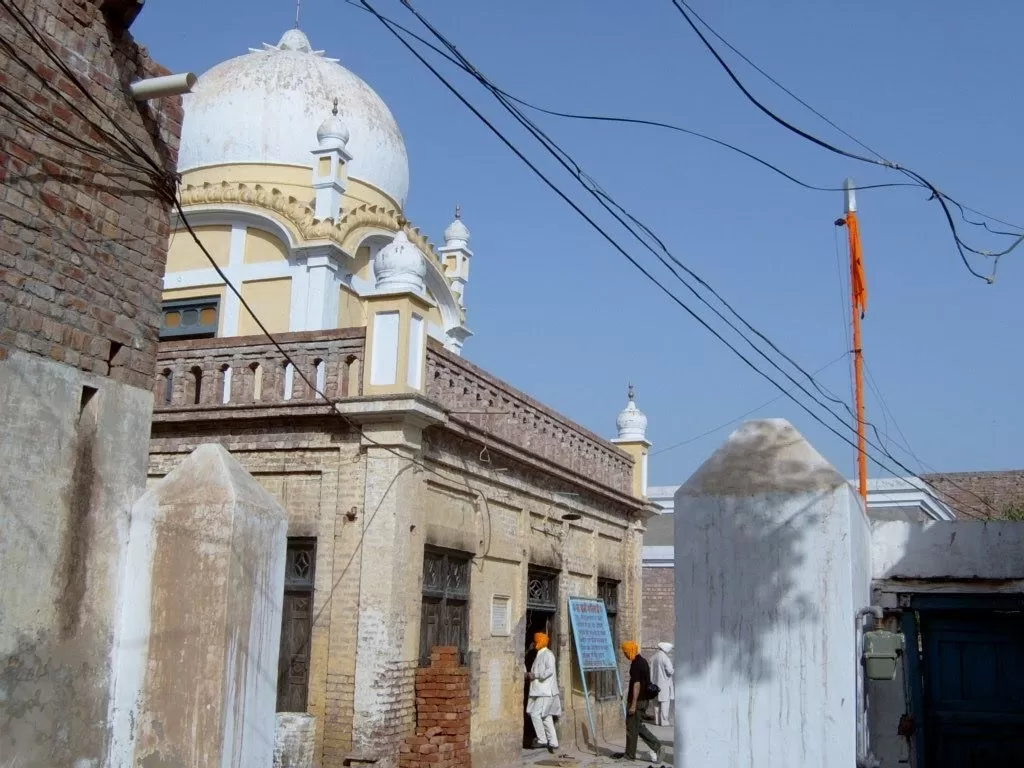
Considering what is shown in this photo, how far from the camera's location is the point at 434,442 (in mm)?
12344

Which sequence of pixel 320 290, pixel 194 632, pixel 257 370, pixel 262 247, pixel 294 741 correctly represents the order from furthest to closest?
pixel 262 247, pixel 320 290, pixel 257 370, pixel 294 741, pixel 194 632

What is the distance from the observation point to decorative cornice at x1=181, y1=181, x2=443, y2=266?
1538cm

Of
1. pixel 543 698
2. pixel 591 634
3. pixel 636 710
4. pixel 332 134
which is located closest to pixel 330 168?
pixel 332 134

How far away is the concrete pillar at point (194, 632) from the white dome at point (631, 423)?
40.8ft

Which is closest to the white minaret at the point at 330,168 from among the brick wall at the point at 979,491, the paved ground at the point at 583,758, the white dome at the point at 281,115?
the white dome at the point at 281,115

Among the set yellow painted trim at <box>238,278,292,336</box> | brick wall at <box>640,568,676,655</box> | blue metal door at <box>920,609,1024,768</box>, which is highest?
yellow painted trim at <box>238,278,292,336</box>

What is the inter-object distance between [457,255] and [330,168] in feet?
12.4

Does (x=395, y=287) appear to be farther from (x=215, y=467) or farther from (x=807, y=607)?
(x=807, y=607)

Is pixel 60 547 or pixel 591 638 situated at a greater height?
pixel 60 547

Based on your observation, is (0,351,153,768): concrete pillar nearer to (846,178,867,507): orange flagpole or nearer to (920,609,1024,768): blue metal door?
(920,609,1024,768): blue metal door

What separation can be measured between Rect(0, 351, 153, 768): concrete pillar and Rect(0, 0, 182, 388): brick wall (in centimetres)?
26

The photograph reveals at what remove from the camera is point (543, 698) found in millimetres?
14383

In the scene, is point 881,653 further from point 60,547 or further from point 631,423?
point 631,423

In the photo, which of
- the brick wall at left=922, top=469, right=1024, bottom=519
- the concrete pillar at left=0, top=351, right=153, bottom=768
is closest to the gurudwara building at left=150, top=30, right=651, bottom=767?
the concrete pillar at left=0, top=351, right=153, bottom=768
